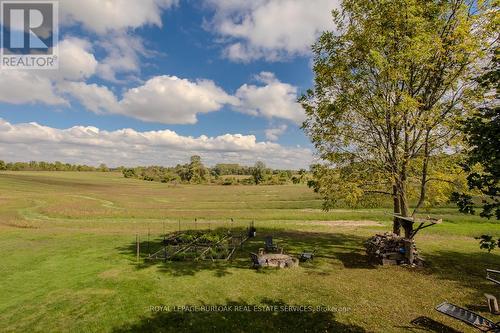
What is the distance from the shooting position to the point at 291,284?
17.6m

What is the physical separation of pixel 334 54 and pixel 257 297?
18.1 m

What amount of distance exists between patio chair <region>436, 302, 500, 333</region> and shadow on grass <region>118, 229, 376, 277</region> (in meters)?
Answer: 8.36

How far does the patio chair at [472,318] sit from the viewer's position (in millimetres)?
10430

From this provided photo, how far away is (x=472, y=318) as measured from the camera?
436 inches

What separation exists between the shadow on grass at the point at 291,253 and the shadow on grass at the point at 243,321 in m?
5.09

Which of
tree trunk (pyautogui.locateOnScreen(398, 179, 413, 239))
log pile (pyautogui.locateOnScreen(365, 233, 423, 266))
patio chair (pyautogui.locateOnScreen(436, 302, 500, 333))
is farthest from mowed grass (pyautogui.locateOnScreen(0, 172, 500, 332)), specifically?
tree trunk (pyautogui.locateOnScreen(398, 179, 413, 239))

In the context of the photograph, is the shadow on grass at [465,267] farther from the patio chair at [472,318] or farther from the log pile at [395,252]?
the patio chair at [472,318]

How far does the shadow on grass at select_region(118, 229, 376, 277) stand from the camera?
67.8 ft

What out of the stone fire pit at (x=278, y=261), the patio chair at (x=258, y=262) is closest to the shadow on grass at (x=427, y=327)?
the stone fire pit at (x=278, y=261)

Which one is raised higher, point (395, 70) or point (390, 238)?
point (395, 70)

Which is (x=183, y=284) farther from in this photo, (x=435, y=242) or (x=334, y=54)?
(x=435, y=242)

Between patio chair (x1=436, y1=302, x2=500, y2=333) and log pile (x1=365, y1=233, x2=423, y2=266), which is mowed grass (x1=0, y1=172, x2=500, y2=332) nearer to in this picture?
log pile (x1=365, y1=233, x2=423, y2=266)

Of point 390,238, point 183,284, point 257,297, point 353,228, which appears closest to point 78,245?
point 183,284

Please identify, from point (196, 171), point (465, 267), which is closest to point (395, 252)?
point (465, 267)
